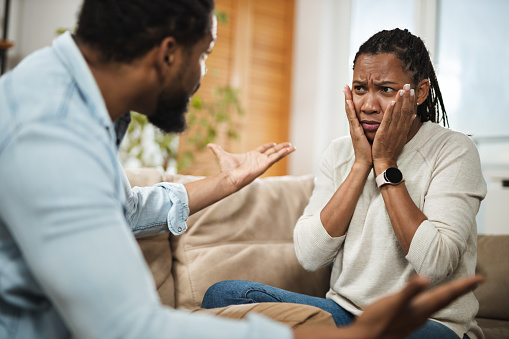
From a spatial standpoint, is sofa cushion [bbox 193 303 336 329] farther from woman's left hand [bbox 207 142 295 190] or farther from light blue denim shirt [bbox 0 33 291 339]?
woman's left hand [bbox 207 142 295 190]

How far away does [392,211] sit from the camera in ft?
3.99

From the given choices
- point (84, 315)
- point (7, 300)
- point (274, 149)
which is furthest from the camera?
point (274, 149)

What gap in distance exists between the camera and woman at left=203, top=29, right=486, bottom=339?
1177mm

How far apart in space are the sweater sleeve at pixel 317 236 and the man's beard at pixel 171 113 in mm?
542

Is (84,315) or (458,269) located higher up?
(84,315)

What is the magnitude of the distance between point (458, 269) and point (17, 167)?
1.06 metres

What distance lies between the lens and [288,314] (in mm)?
899

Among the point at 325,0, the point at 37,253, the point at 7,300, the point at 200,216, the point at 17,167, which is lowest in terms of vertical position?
the point at 200,216

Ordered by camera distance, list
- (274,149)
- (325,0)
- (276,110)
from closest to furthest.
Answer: (274,149), (325,0), (276,110)

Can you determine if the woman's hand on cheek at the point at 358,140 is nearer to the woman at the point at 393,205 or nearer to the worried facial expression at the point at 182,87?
the woman at the point at 393,205

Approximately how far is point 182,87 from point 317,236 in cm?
65

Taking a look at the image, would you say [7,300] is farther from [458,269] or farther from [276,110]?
[276,110]

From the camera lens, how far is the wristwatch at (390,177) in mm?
1236

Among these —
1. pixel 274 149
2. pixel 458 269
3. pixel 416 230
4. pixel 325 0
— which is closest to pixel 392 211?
pixel 416 230
